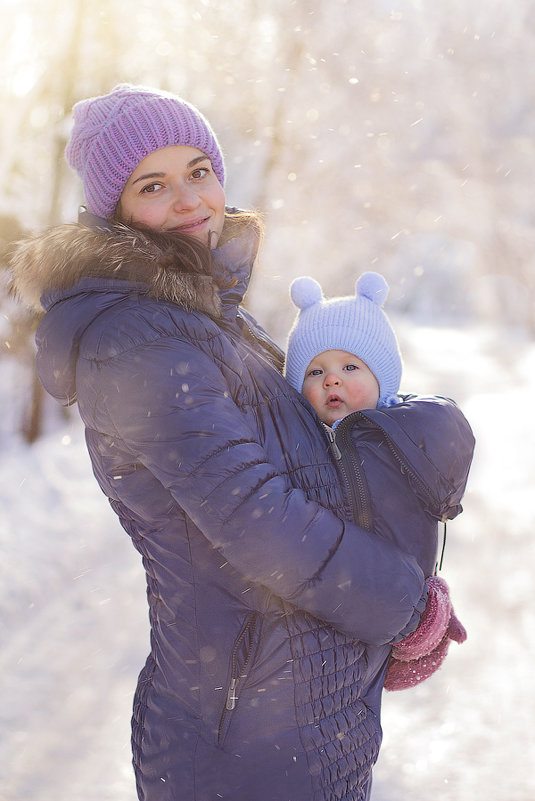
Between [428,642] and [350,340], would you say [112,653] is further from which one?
[428,642]

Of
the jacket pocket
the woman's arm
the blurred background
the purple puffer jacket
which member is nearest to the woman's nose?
the purple puffer jacket

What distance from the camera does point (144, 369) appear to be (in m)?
1.38

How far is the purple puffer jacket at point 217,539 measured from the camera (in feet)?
4.50

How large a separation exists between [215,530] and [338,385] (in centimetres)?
80

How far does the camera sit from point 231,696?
148 cm

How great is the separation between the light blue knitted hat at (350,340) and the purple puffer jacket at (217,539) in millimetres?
483

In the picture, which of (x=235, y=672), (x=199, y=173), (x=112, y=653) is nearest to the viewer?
(x=235, y=672)

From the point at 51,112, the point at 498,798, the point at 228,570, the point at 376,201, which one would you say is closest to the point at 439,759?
the point at 498,798

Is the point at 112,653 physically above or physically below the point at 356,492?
above

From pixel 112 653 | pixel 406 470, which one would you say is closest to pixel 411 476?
pixel 406 470

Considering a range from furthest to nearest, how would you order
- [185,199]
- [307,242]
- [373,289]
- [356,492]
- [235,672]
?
[307,242], [373,289], [185,199], [356,492], [235,672]

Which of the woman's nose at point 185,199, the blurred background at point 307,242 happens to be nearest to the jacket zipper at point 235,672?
the woman's nose at point 185,199

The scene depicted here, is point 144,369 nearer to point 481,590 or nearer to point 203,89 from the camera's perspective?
point 481,590

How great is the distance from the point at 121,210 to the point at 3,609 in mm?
3044
